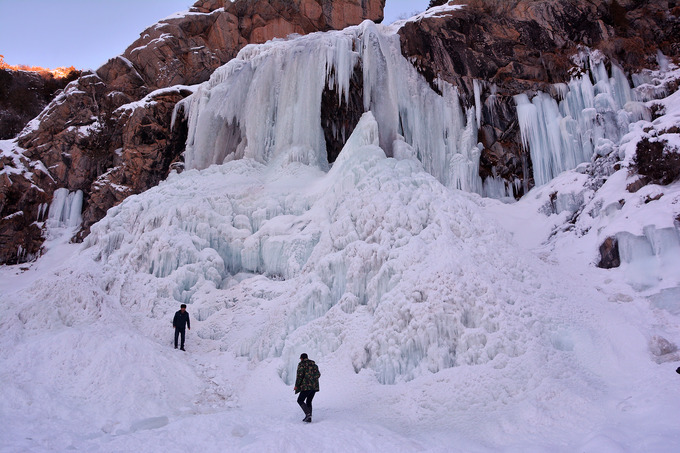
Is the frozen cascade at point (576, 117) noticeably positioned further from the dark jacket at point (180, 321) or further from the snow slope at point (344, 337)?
the dark jacket at point (180, 321)

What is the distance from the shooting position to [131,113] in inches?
874

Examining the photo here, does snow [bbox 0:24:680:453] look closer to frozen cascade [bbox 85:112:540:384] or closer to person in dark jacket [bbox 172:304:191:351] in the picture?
frozen cascade [bbox 85:112:540:384]

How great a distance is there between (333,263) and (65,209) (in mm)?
16947

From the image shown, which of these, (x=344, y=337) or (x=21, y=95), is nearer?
(x=344, y=337)

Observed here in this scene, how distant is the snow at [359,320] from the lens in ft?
22.1

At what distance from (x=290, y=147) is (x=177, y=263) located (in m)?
6.76

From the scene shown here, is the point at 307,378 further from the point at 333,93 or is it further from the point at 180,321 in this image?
the point at 333,93

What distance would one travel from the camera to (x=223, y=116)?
19.3 m

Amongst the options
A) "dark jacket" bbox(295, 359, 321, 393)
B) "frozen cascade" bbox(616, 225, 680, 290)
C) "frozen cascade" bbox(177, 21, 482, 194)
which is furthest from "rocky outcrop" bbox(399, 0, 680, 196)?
"dark jacket" bbox(295, 359, 321, 393)

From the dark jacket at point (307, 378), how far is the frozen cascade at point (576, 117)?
14517mm

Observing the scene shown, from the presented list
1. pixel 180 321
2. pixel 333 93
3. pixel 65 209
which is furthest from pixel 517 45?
pixel 65 209

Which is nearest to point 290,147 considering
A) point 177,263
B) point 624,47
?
point 177,263

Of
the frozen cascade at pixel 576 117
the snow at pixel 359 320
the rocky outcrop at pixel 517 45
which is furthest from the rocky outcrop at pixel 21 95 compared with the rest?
the frozen cascade at pixel 576 117

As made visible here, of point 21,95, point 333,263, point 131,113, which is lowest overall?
point 333,263
